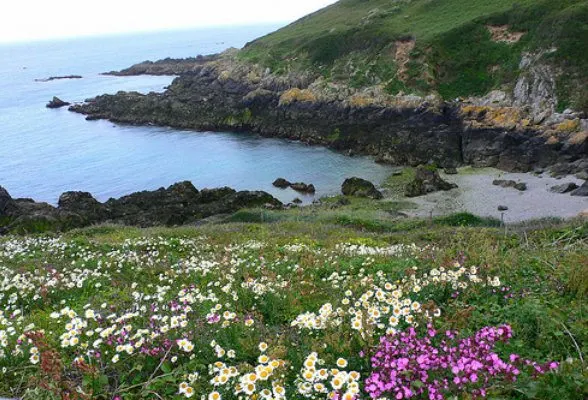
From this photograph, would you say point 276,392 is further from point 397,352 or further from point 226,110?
point 226,110

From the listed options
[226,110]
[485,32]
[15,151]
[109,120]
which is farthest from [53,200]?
[485,32]

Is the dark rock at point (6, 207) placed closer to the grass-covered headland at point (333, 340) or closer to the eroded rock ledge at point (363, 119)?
the grass-covered headland at point (333, 340)

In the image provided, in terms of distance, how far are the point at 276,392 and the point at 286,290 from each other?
146 inches

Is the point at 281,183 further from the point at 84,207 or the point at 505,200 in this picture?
the point at 505,200

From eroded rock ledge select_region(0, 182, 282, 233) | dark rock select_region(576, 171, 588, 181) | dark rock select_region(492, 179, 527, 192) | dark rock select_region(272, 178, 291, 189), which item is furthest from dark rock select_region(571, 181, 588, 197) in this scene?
dark rock select_region(272, 178, 291, 189)

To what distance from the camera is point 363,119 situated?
57.9 meters

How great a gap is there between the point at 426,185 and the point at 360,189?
220 inches

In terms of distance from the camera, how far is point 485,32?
213 ft

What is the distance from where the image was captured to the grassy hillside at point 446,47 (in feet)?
174

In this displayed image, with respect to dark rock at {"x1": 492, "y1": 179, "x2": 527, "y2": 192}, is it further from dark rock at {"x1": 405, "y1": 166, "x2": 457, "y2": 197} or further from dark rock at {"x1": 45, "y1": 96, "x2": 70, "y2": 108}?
dark rock at {"x1": 45, "y1": 96, "x2": 70, "y2": 108}

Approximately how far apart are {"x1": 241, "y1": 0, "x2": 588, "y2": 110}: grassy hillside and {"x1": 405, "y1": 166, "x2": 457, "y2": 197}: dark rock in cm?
1733

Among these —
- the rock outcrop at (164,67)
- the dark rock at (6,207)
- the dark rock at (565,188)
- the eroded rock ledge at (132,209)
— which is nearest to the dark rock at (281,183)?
the eroded rock ledge at (132,209)

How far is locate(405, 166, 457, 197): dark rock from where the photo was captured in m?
39.0

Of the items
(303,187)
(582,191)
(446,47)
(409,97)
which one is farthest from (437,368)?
(446,47)
